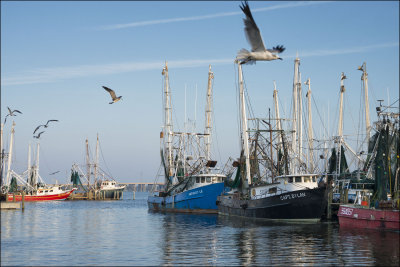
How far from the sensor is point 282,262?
25844mm

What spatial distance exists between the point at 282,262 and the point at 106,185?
12280 cm

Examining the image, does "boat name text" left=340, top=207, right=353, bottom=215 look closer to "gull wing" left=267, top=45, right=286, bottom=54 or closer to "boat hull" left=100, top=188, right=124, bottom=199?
"gull wing" left=267, top=45, right=286, bottom=54

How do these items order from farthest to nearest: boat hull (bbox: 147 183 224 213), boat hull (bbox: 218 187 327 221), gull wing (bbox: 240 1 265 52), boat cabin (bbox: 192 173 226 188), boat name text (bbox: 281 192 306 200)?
boat cabin (bbox: 192 173 226 188)
boat hull (bbox: 147 183 224 213)
boat name text (bbox: 281 192 306 200)
boat hull (bbox: 218 187 327 221)
gull wing (bbox: 240 1 265 52)

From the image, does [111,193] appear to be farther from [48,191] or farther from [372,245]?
[372,245]

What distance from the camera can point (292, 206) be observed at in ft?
154

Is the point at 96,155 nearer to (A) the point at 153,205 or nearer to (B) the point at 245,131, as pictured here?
(A) the point at 153,205

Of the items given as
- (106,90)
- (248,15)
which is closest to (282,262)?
(248,15)

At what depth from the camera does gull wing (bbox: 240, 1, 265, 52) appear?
2447cm

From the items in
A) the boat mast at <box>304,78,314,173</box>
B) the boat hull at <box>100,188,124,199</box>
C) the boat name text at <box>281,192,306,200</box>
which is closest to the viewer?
the boat name text at <box>281,192,306,200</box>

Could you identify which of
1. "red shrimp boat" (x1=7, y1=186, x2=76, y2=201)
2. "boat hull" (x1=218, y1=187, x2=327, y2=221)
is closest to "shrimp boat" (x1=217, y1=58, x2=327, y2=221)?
"boat hull" (x1=218, y1=187, x2=327, y2=221)

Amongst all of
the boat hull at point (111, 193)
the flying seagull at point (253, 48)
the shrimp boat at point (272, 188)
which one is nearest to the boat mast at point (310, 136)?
the shrimp boat at point (272, 188)

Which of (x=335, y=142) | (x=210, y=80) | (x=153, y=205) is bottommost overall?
(x=153, y=205)

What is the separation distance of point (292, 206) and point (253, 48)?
79.5ft

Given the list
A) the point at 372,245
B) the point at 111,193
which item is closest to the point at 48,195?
the point at 111,193
